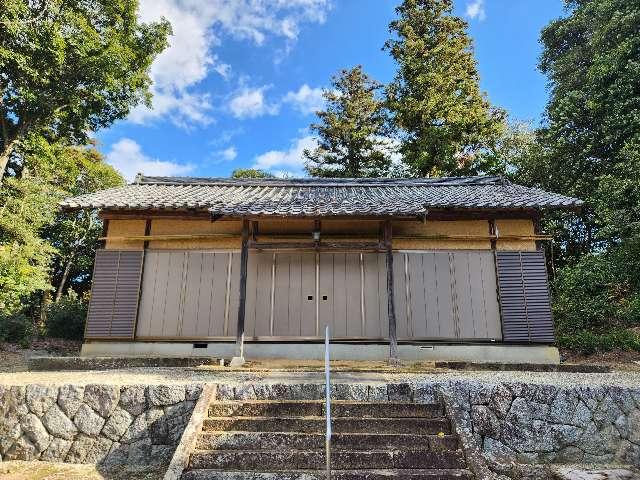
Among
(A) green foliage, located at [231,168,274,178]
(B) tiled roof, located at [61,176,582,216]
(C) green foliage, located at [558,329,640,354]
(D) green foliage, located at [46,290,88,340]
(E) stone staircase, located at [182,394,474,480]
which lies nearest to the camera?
(E) stone staircase, located at [182,394,474,480]

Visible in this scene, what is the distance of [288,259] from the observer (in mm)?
9336

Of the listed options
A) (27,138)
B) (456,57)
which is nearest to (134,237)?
(27,138)

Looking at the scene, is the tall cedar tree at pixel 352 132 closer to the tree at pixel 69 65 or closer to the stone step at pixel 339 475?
the tree at pixel 69 65

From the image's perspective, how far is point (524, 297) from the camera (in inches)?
357

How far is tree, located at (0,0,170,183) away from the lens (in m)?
14.4

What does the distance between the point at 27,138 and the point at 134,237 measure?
10.3 m

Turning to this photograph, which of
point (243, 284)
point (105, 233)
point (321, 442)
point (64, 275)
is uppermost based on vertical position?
point (64, 275)

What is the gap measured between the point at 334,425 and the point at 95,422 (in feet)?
10.1

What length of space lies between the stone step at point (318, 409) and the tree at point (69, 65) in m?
15.1

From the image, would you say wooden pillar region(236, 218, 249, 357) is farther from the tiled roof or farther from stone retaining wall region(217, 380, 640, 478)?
stone retaining wall region(217, 380, 640, 478)

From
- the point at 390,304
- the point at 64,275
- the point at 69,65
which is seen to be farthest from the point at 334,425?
the point at 64,275

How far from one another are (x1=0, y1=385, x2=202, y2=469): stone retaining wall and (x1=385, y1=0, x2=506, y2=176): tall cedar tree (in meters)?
17.1

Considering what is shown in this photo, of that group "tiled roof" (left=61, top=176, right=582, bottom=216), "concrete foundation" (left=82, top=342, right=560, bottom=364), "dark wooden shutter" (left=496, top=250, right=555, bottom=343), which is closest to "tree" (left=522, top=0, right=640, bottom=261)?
"tiled roof" (left=61, top=176, right=582, bottom=216)

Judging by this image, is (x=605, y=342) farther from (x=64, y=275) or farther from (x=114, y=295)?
(x=64, y=275)
